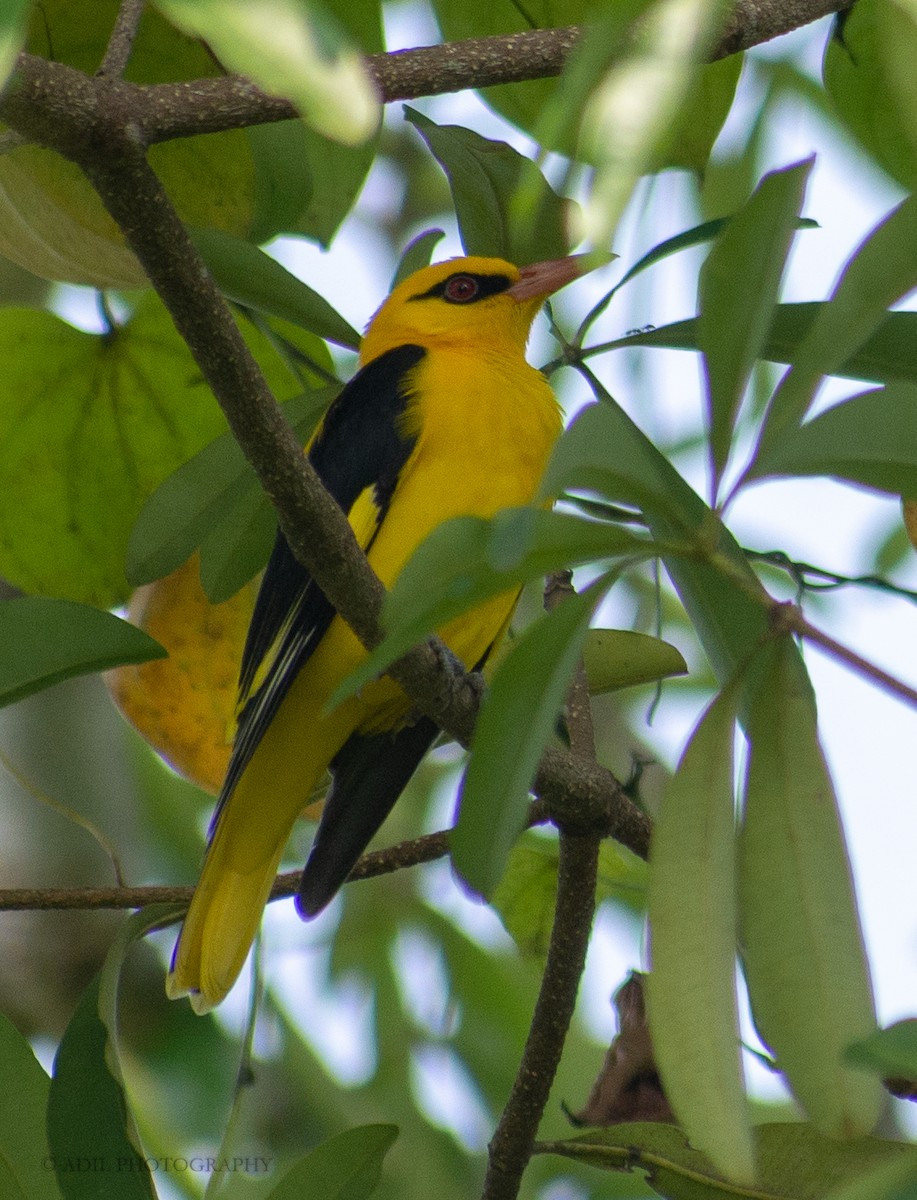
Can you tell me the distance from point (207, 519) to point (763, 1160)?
140 centimetres

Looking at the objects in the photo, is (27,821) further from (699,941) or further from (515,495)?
(699,941)

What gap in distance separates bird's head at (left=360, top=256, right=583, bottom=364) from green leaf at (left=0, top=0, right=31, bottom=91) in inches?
116

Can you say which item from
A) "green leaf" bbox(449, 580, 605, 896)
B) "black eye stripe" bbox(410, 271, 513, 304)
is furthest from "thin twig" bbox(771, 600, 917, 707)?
"black eye stripe" bbox(410, 271, 513, 304)

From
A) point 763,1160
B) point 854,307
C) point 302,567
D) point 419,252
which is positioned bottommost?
point 763,1160

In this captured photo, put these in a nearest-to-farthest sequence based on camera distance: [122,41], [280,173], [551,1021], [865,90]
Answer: [122,41], [551,1021], [865,90], [280,173]

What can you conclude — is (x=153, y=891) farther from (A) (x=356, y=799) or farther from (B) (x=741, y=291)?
(B) (x=741, y=291)

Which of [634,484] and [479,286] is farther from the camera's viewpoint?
[479,286]

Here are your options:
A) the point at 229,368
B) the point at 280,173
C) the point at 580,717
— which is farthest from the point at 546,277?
the point at 229,368

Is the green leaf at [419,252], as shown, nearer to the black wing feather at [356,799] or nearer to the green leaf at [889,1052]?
the black wing feather at [356,799]

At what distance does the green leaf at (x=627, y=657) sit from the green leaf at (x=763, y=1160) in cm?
83

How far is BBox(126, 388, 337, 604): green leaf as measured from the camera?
2.78 meters

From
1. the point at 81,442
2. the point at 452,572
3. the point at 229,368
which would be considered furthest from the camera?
the point at 81,442

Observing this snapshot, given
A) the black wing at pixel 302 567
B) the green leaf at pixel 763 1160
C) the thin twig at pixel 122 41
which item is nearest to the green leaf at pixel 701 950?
the green leaf at pixel 763 1160

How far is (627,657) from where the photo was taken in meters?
2.87
